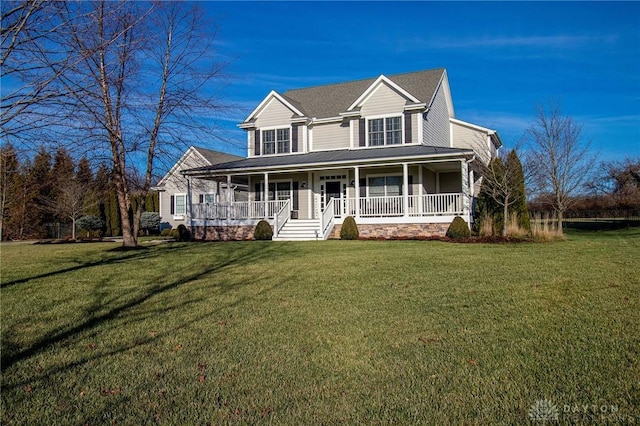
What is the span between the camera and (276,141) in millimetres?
23250

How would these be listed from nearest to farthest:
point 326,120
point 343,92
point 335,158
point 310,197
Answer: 1. point 335,158
2. point 310,197
3. point 326,120
4. point 343,92

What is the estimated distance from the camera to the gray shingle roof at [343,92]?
72.4 ft

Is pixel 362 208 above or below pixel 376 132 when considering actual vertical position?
below

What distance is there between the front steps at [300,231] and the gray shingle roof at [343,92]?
20.2 ft

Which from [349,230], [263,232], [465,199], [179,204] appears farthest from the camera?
[179,204]

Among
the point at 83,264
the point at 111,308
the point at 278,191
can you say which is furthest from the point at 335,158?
the point at 111,308

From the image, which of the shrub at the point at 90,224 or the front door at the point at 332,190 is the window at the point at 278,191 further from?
the shrub at the point at 90,224

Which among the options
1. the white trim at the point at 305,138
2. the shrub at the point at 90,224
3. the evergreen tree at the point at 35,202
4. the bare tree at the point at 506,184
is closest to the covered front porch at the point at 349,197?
the bare tree at the point at 506,184

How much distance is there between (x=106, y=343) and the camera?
190 inches

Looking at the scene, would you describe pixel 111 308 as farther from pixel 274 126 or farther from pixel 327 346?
pixel 274 126

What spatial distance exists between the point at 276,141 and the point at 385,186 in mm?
6275

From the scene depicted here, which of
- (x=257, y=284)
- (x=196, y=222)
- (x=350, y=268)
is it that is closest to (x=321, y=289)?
(x=257, y=284)

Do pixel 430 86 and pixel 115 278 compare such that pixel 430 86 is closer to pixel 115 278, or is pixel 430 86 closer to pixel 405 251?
pixel 405 251

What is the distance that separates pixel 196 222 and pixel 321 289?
15.7 meters
